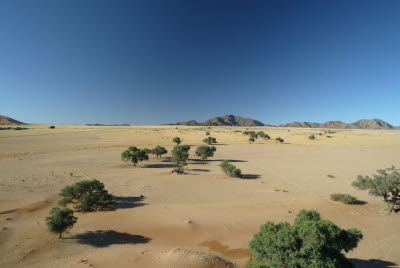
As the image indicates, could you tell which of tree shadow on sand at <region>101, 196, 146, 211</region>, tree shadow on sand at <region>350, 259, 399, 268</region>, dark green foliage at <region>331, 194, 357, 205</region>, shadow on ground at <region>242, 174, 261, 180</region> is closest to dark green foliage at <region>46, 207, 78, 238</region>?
tree shadow on sand at <region>101, 196, 146, 211</region>

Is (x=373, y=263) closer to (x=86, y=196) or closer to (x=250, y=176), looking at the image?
(x=250, y=176)

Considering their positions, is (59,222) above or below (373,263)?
above

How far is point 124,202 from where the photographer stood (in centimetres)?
1384

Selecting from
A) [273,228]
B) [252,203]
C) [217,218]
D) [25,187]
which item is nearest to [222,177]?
[252,203]

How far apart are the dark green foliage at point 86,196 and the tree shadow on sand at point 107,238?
3274mm

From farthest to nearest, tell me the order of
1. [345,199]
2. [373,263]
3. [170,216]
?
[345,199] → [170,216] → [373,263]

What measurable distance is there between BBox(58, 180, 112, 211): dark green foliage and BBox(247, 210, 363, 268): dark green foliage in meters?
11.4

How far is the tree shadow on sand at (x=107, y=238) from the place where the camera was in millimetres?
8781

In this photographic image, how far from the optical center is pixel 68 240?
884cm

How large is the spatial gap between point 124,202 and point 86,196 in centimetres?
272

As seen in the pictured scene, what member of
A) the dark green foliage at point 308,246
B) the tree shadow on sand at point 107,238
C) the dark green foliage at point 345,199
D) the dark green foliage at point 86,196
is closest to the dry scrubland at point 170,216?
the tree shadow on sand at point 107,238

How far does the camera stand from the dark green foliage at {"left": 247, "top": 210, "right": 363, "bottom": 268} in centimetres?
546

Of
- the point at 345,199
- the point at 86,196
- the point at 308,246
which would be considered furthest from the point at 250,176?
the point at 86,196

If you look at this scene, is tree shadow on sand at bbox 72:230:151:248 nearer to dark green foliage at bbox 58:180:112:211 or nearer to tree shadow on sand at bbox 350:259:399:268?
dark green foliage at bbox 58:180:112:211
